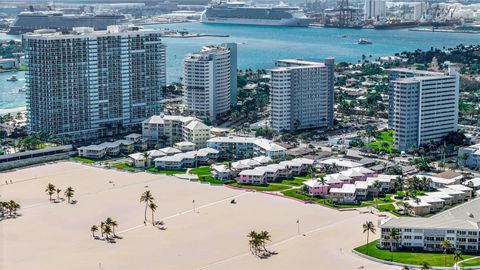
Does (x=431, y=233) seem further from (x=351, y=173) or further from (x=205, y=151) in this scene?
(x=205, y=151)

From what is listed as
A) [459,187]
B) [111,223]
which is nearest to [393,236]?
[459,187]

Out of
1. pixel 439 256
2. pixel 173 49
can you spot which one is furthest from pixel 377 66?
pixel 439 256

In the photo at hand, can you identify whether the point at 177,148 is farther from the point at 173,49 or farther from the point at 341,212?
the point at 173,49

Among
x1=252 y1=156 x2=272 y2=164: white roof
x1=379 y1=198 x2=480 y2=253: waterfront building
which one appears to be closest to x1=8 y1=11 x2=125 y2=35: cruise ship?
x1=252 y1=156 x2=272 y2=164: white roof

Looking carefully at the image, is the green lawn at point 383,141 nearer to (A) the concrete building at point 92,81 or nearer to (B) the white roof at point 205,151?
(B) the white roof at point 205,151

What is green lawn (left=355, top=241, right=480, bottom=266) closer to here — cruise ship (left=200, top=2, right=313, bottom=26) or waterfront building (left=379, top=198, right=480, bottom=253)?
waterfront building (left=379, top=198, right=480, bottom=253)

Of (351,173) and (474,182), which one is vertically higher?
(351,173)
